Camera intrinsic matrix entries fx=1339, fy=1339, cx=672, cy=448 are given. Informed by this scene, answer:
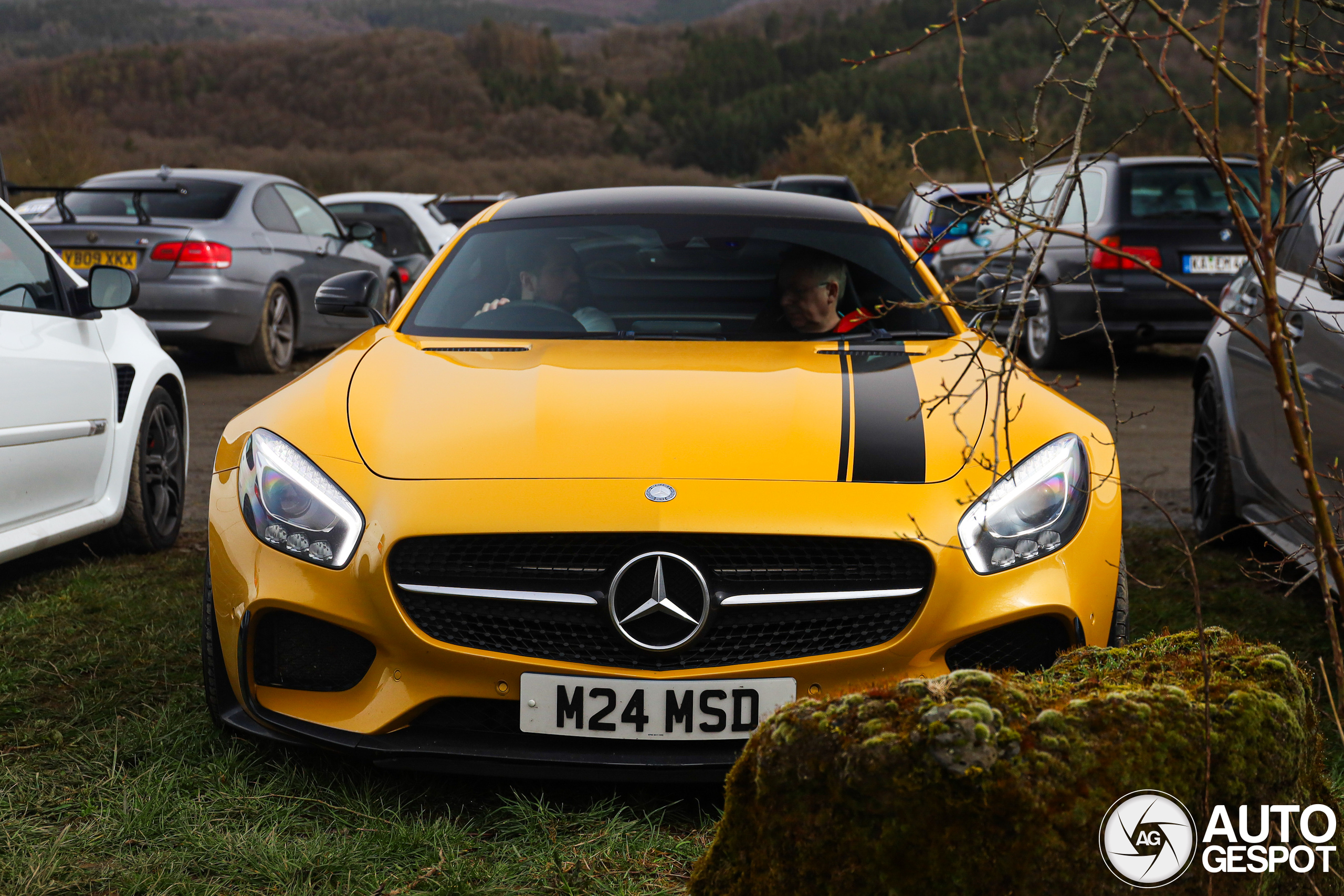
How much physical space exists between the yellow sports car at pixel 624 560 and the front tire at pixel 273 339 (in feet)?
23.4

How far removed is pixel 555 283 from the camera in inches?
166

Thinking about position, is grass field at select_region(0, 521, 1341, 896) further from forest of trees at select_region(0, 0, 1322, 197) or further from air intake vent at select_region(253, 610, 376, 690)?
forest of trees at select_region(0, 0, 1322, 197)

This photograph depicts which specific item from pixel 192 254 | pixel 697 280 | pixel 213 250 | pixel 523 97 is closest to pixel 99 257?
pixel 192 254

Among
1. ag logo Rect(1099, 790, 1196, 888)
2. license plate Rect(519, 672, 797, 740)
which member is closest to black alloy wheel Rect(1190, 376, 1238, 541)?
license plate Rect(519, 672, 797, 740)

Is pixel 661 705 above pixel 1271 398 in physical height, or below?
above

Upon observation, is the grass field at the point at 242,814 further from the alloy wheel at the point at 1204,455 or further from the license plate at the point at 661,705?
the alloy wheel at the point at 1204,455

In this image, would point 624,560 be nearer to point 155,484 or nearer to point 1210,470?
point 155,484

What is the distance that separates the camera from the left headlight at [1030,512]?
2.77 metres

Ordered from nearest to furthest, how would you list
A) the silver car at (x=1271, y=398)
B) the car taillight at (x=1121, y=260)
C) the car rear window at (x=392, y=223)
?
the silver car at (x=1271, y=398)
the car taillight at (x=1121, y=260)
the car rear window at (x=392, y=223)

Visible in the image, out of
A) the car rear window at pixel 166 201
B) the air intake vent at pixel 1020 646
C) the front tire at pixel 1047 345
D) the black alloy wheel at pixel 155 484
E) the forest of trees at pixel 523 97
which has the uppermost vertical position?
the air intake vent at pixel 1020 646

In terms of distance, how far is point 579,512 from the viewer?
107 inches

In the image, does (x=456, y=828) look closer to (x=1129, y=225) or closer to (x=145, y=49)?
(x=1129, y=225)

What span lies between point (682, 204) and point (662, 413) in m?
1.54

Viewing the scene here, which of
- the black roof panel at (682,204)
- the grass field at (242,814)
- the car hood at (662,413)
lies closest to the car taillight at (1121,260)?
the black roof panel at (682,204)
